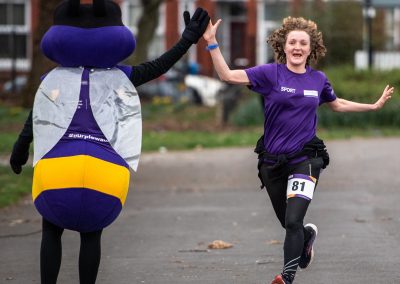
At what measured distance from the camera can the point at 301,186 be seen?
264 inches

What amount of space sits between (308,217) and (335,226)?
59 cm

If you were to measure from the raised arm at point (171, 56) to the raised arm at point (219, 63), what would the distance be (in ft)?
0.59

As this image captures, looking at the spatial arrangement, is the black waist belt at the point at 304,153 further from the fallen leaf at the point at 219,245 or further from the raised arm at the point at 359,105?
the fallen leaf at the point at 219,245

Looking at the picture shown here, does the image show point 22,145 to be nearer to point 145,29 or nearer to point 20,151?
point 20,151

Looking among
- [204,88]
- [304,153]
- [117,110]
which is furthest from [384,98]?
[204,88]

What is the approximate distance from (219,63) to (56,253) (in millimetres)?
1603

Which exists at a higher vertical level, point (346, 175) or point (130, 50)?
point (130, 50)

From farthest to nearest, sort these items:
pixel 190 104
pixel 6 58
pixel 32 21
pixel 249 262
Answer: pixel 32 21 < pixel 6 58 < pixel 190 104 < pixel 249 262

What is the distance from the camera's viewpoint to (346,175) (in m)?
13.4

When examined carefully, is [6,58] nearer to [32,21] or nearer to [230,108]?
[230,108]

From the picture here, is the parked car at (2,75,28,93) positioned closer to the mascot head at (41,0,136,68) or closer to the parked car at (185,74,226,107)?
the parked car at (185,74,226,107)

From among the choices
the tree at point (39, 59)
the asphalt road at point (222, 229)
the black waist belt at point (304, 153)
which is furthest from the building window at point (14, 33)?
the black waist belt at point (304, 153)

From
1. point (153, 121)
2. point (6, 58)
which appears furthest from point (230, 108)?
point (6, 58)

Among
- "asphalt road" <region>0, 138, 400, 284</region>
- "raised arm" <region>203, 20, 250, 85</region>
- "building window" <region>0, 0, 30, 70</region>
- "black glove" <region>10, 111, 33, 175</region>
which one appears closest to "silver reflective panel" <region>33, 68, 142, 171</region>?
"black glove" <region>10, 111, 33, 175</region>
